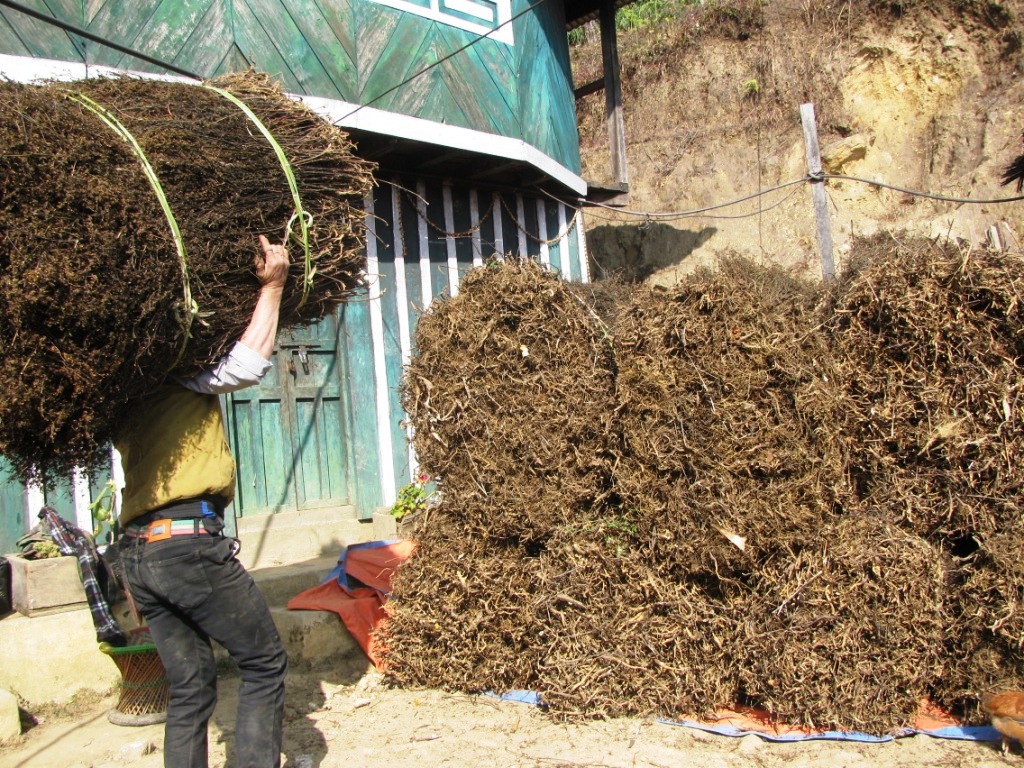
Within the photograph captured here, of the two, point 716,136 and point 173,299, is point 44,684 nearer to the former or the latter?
point 173,299

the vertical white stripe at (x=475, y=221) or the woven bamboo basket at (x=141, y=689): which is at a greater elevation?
the vertical white stripe at (x=475, y=221)

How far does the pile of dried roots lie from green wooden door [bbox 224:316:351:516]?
2982mm

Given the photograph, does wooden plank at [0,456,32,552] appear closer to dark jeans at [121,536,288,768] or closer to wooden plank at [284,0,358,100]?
dark jeans at [121,536,288,768]

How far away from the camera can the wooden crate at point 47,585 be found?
14.0 ft

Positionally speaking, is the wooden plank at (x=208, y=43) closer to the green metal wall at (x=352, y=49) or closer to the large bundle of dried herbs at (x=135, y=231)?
the green metal wall at (x=352, y=49)

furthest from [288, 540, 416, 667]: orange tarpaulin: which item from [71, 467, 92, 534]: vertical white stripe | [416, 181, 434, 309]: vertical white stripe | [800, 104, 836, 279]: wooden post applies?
[800, 104, 836, 279]: wooden post

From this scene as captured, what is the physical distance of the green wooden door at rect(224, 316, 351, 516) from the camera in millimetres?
6281

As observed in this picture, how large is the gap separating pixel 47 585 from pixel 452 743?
2.55m

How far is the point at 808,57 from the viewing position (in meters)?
12.9

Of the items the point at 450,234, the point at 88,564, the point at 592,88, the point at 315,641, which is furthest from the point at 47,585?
the point at 592,88

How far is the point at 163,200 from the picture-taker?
2514mm

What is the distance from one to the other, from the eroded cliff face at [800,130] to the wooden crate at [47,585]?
7.89 metres

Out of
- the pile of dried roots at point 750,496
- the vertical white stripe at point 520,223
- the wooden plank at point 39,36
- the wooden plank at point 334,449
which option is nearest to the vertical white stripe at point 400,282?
the wooden plank at point 334,449

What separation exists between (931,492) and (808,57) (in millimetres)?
11617
